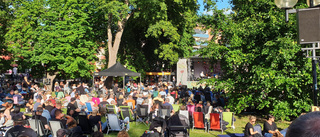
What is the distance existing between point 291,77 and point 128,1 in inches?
643

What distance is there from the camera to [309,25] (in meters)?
4.81

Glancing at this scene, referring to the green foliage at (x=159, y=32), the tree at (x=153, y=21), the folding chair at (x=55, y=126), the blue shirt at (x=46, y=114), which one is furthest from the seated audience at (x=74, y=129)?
the green foliage at (x=159, y=32)

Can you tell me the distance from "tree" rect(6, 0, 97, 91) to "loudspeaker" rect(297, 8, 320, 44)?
23731mm

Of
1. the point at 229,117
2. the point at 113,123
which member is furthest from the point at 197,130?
the point at 113,123

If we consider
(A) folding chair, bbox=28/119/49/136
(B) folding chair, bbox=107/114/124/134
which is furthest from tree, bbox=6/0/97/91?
(A) folding chair, bbox=28/119/49/136

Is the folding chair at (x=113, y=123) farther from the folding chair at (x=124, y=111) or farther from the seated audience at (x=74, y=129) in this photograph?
the seated audience at (x=74, y=129)

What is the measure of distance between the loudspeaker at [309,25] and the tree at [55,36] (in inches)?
934

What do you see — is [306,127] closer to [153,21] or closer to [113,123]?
[113,123]

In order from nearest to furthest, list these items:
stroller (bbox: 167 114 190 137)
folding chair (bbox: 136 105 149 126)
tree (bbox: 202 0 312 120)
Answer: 1. stroller (bbox: 167 114 190 137)
2. tree (bbox: 202 0 312 120)
3. folding chair (bbox: 136 105 149 126)

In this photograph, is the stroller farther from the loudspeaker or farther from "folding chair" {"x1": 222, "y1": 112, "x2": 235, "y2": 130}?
the loudspeaker

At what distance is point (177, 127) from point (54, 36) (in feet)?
69.0

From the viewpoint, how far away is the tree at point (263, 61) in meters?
11.5

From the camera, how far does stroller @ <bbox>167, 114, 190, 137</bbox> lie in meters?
8.71

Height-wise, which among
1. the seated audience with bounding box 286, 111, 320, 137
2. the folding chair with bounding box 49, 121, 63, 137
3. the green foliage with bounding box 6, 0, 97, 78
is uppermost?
the green foliage with bounding box 6, 0, 97, 78
